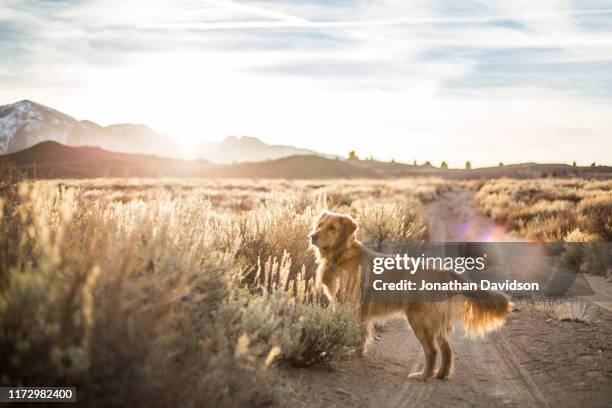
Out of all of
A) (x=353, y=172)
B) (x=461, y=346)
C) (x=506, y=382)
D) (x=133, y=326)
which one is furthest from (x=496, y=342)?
(x=353, y=172)

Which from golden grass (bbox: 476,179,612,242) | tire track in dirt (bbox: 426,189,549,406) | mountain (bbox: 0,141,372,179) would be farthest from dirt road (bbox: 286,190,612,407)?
mountain (bbox: 0,141,372,179)

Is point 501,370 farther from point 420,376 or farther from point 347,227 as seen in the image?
point 347,227

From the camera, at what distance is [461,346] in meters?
6.44

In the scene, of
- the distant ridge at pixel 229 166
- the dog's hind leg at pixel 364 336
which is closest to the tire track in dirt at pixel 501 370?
the dog's hind leg at pixel 364 336

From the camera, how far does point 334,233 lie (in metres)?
5.95

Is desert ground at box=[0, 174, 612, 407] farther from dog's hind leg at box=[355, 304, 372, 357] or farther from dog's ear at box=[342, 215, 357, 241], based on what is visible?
dog's ear at box=[342, 215, 357, 241]

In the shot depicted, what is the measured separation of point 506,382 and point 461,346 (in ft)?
4.30

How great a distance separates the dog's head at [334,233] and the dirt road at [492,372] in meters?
1.41

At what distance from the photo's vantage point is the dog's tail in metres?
5.26

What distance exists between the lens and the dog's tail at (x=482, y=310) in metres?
5.26

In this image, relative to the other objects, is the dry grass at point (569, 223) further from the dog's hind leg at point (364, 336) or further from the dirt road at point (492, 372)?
the dog's hind leg at point (364, 336)

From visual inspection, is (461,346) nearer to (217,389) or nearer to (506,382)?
(506,382)

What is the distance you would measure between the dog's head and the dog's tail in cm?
153

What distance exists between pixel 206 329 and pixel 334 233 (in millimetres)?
2473
